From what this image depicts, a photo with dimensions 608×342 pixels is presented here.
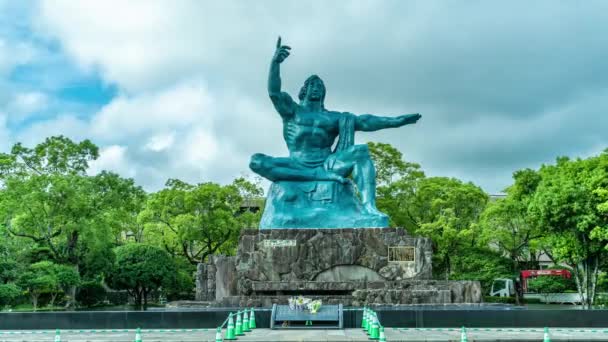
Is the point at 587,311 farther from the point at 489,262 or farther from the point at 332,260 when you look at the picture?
the point at 489,262

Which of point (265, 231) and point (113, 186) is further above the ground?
point (113, 186)

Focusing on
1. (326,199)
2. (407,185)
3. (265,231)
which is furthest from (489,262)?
(265,231)

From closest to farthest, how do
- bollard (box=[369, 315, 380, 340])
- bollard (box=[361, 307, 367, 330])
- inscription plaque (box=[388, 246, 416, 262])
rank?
bollard (box=[369, 315, 380, 340]) < bollard (box=[361, 307, 367, 330]) < inscription plaque (box=[388, 246, 416, 262])

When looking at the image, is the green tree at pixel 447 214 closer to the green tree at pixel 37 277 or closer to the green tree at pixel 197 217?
the green tree at pixel 197 217

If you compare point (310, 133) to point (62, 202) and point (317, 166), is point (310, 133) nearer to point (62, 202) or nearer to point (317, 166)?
point (317, 166)

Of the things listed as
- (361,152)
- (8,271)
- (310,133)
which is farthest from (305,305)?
(8,271)

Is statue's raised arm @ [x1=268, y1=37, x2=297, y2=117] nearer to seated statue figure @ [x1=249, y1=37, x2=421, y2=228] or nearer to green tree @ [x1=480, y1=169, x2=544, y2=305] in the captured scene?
seated statue figure @ [x1=249, y1=37, x2=421, y2=228]

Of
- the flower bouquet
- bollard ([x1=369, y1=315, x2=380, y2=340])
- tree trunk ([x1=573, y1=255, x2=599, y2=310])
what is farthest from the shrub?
bollard ([x1=369, y1=315, x2=380, y2=340])

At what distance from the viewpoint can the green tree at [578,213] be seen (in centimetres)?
2251

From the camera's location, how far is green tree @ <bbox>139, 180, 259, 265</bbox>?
3203cm

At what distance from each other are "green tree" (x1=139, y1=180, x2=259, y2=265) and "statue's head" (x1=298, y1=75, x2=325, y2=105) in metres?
12.9

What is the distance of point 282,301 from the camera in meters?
16.2

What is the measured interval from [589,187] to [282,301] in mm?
12366

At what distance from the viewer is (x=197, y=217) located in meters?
31.9
